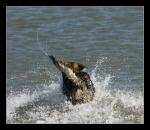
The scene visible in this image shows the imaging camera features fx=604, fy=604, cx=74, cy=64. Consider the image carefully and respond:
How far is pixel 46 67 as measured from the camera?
47.4 feet

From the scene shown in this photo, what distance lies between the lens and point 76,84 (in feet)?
38.5

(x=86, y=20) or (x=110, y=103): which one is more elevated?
(x=110, y=103)

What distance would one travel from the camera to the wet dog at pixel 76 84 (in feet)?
38.3

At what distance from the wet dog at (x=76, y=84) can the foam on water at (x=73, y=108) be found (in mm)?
128

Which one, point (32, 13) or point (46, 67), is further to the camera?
point (32, 13)

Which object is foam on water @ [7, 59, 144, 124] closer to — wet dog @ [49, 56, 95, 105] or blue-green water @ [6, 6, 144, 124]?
blue-green water @ [6, 6, 144, 124]

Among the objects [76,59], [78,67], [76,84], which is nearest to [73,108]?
[76,84]

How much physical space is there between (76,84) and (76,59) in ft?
9.81

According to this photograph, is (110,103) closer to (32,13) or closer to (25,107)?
(25,107)

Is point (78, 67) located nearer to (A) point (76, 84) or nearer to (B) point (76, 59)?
(A) point (76, 84)
